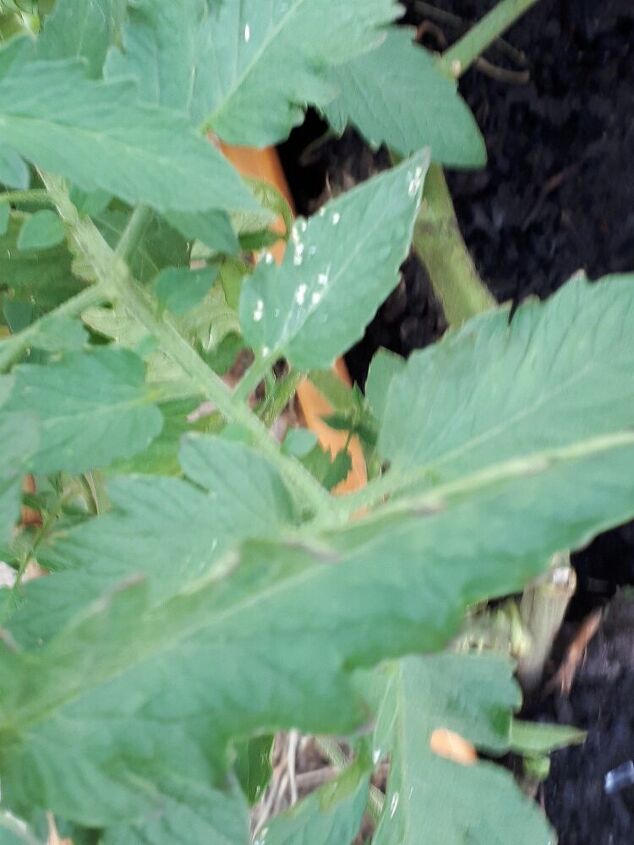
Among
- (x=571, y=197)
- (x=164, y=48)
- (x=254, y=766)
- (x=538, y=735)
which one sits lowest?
(x=538, y=735)

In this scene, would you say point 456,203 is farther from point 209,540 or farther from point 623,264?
point 209,540

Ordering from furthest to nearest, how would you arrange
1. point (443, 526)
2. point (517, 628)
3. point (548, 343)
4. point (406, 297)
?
point (406, 297) < point (517, 628) < point (548, 343) < point (443, 526)

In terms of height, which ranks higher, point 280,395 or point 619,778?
point 280,395

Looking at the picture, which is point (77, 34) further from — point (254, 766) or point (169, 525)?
point (254, 766)

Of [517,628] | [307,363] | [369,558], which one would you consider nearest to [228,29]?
[307,363]

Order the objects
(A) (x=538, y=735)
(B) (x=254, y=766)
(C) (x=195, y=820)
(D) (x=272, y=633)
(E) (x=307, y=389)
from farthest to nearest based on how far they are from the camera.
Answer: (E) (x=307, y=389), (A) (x=538, y=735), (B) (x=254, y=766), (C) (x=195, y=820), (D) (x=272, y=633)

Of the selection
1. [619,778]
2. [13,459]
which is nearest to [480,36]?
[13,459]
